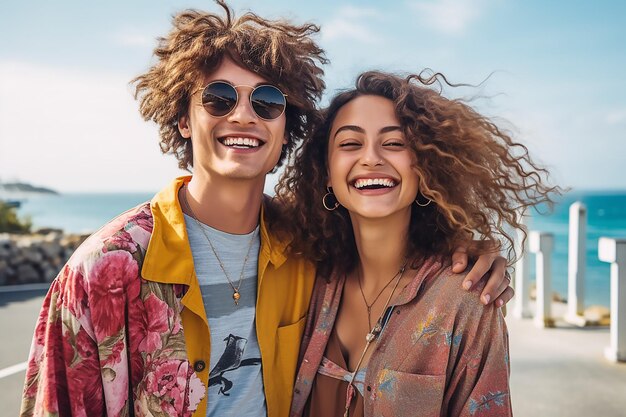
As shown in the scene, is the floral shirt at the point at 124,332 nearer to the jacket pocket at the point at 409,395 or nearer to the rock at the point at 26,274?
the jacket pocket at the point at 409,395

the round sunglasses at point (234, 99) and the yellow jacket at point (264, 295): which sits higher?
the round sunglasses at point (234, 99)

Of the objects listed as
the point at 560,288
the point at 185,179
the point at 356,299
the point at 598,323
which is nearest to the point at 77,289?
the point at 185,179

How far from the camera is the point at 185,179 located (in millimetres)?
2740

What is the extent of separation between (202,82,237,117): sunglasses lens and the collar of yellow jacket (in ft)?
1.37

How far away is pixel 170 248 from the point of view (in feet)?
7.33

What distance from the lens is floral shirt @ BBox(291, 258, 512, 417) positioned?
2188 mm

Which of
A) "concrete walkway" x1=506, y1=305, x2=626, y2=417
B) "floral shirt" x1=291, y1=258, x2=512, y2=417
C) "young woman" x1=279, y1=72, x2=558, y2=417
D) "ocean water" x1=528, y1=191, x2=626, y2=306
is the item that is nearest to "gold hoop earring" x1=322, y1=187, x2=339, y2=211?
"young woman" x1=279, y1=72, x2=558, y2=417

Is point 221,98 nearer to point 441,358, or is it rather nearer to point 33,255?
point 441,358

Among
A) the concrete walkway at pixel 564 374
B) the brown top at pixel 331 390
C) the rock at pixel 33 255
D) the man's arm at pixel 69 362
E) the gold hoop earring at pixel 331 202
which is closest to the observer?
the man's arm at pixel 69 362

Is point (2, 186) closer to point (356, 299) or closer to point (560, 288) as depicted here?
point (356, 299)

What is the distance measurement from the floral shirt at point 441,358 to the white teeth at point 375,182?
0.49 metres

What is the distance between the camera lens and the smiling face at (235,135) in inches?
97.0

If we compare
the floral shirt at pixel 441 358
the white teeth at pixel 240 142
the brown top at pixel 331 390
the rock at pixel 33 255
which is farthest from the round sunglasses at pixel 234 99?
the rock at pixel 33 255

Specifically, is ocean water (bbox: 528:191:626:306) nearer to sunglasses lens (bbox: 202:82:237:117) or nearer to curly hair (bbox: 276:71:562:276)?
curly hair (bbox: 276:71:562:276)
